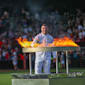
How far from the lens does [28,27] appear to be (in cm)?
2630

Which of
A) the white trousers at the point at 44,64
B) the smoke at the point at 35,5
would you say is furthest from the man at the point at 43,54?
the smoke at the point at 35,5

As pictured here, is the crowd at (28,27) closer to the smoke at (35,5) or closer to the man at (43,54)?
the smoke at (35,5)

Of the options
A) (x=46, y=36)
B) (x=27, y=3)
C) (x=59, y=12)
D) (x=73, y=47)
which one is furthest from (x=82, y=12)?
(x=73, y=47)

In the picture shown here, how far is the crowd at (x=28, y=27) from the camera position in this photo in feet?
80.3

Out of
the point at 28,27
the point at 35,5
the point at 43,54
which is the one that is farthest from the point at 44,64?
the point at 28,27

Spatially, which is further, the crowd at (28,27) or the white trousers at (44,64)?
the crowd at (28,27)

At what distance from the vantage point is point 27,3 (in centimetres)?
2638

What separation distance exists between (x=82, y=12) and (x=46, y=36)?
16168 mm

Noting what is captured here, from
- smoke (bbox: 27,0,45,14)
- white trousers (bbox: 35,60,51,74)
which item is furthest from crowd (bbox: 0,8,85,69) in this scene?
white trousers (bbox: 35,60,51,74)

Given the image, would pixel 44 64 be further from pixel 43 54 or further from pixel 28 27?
pixel 28 27

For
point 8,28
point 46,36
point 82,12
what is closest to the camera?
point 46,36

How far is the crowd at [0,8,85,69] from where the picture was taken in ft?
80.3

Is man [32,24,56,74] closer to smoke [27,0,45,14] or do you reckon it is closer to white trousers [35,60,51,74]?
white trousers [35,60,51,74]

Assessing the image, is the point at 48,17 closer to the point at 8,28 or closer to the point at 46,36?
the point at 8,28
